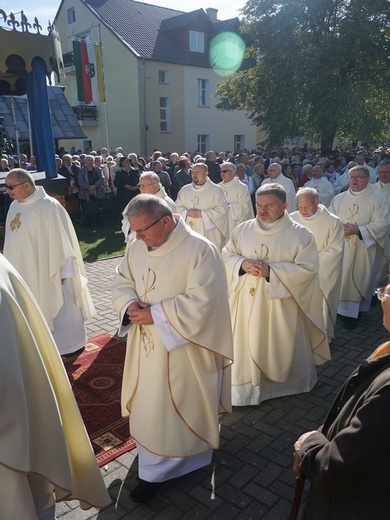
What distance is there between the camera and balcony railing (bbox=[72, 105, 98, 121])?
27906 mm

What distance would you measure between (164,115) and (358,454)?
28890 mm

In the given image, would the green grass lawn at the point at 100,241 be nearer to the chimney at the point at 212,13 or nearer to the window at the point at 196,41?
the window at the point at 196,41

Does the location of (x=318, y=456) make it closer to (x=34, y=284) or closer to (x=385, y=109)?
(x=34, y=284)

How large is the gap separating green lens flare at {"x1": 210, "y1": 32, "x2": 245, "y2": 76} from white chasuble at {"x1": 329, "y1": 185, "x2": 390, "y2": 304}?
2643 centimetres

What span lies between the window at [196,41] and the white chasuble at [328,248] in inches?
1099

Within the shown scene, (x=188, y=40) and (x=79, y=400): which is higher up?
(x=188, y=40)

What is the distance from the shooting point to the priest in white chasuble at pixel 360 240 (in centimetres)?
639

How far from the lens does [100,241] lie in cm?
1152

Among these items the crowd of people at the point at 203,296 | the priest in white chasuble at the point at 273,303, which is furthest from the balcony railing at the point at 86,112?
the priest in white chasuble at the point at 273,303

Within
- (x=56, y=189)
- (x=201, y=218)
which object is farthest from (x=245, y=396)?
(x=56, y=189)

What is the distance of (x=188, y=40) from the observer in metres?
29.6

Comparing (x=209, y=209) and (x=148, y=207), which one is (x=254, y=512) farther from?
(x=209, y=209)

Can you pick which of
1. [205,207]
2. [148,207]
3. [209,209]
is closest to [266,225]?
[148,207]

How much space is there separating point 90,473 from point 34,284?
3159mm
